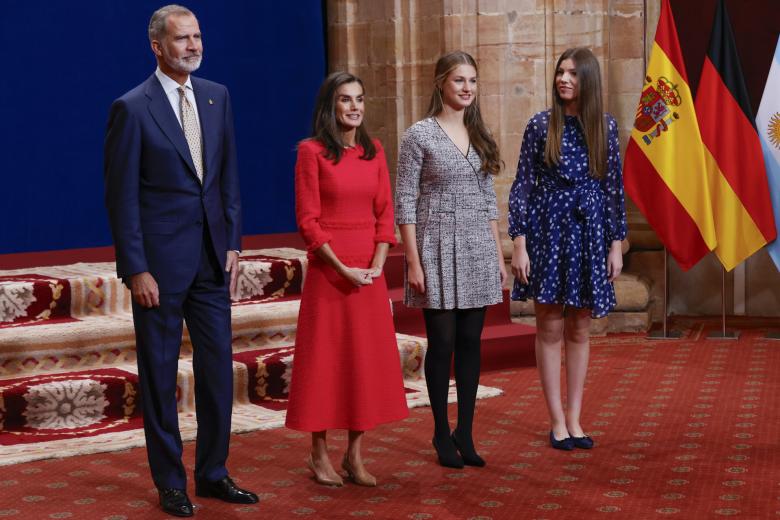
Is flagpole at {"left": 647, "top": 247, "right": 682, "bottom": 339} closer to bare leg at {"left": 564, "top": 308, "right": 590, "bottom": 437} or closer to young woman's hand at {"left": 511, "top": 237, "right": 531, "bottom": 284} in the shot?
bare leg at {"left": 564, "top": 308, "right": 590, "bottom": 437}

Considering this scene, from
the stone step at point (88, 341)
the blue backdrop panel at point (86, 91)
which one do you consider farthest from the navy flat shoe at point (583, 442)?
the blue backdrop panel at point (86, 91)

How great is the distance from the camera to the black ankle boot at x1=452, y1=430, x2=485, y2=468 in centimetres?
464

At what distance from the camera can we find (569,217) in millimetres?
4793

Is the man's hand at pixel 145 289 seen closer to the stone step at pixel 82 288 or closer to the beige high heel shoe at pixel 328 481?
the beige high heel shoe at pixel 328 481

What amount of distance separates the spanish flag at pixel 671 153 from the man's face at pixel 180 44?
12.8 feet

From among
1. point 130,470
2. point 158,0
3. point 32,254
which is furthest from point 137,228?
point 158,0

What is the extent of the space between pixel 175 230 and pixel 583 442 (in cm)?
185

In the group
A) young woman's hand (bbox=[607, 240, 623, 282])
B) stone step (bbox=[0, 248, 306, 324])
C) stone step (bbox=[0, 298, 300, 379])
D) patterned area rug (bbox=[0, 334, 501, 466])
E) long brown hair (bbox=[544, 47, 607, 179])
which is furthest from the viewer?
stone step (bbox=[0, 248, 306, 324])

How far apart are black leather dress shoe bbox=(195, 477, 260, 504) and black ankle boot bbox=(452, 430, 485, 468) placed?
821 millimetres

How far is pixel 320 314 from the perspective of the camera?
4363 millimetres

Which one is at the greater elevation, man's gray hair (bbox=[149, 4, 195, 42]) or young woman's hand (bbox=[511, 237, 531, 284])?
man's gray hair (bbox=[149, 4, 195, 42])

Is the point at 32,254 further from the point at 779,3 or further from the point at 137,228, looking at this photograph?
the point at 779,3

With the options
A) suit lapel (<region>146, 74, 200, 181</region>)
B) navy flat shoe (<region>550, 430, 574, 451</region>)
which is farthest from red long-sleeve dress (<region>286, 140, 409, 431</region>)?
navy flat shoe (<region>550, 430, 574, 451</region>)

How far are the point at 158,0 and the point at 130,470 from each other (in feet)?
12.5
